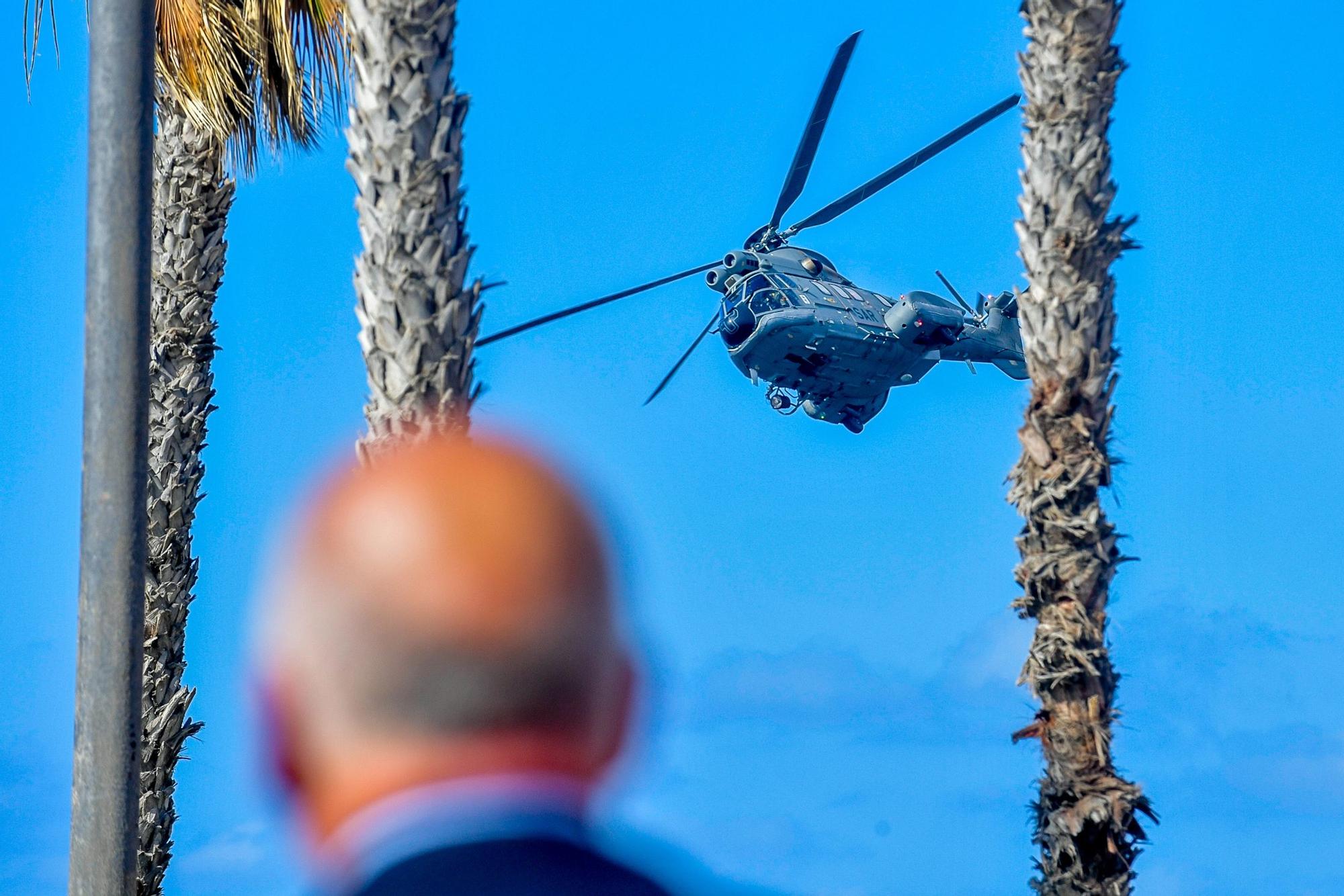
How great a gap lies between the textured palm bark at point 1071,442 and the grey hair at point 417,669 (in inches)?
250

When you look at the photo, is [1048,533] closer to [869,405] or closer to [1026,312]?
[1026,312]

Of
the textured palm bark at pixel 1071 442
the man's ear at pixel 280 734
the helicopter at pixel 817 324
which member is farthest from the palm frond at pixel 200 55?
the helicopter at pixel 817 324

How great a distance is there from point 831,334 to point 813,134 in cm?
449

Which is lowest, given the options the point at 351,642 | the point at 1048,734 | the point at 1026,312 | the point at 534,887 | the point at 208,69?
the point at 534,887

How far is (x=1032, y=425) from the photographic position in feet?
25.0

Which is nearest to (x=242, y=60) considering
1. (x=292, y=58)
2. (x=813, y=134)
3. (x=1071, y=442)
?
(x=292, y=58)

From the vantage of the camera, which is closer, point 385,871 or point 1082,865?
point 385,871

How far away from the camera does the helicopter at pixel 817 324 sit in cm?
3366

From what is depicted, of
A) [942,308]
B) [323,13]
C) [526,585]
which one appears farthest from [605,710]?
[942,308]

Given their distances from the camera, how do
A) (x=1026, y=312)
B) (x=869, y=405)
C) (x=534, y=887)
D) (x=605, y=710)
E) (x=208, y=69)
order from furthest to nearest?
(x=869, y=405)
(x=208, y=69)
(x=1026, y=312)
(x=605, y=710)
(x=534, y=887)

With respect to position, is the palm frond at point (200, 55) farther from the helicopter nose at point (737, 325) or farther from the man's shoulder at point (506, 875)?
the helicopter nose at point (737, 325)

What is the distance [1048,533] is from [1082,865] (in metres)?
1.54

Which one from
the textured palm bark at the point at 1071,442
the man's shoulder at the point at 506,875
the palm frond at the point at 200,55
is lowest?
the man's shoulder at the point at 506,875

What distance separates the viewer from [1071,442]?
297 inches
